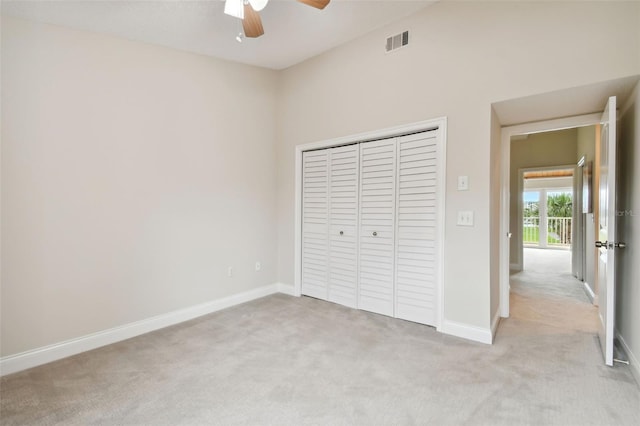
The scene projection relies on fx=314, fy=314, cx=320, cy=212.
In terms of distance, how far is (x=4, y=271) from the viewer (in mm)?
2340

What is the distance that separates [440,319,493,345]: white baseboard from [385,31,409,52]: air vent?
2691 millimetres

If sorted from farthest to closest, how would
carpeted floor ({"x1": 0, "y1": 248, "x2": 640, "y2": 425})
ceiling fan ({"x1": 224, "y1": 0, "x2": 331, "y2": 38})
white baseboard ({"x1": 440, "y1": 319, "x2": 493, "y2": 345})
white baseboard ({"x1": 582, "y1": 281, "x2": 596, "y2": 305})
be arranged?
white baseboard ({"x1": 582, "y1": 281, "x2": 596, "y2": 305}) → white baseboard ({"x1": 440, "y1": 319, "x2": 493, "y2": 345}) → ceiling fan ({"x1": 224, "y1": 0, "x2": 331, "y2": 38}) → carpeted floor ({"x1": 0, "y1": 248, "x2": 640, "y2": 425})

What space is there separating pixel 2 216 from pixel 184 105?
5.83 ft

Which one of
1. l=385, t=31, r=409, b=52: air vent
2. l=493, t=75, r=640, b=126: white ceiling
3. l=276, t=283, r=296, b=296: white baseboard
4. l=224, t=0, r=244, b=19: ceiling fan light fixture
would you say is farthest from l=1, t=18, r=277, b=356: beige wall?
l=493, t=75, r=640, b=126: white ceiling

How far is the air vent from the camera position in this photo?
10.1 ft

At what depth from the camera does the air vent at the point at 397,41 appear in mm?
3070

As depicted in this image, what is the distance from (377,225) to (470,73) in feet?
5.44

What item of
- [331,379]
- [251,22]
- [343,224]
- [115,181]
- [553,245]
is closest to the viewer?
[331,379]

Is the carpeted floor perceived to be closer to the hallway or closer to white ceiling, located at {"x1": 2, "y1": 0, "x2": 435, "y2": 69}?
the hallway

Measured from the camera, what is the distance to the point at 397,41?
123 inches

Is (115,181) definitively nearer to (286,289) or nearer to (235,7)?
(235,7)

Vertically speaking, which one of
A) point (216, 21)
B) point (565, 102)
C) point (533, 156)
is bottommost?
point (565, 102)

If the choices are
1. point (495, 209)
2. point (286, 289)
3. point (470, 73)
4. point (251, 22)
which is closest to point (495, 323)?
point (495, 209)

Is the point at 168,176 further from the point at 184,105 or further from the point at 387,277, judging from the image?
the point at 387,277
